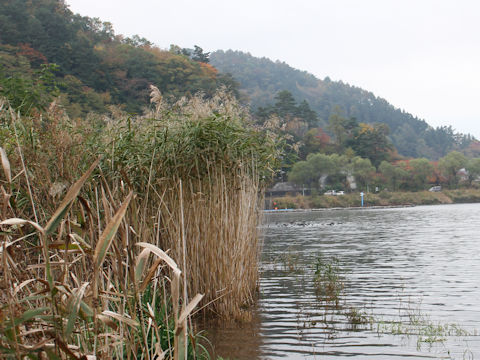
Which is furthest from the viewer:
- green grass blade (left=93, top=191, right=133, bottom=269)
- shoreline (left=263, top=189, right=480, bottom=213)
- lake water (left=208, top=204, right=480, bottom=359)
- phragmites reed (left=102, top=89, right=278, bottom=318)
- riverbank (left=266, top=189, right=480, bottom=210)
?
riverbank (left=266, top=189, right=480, bottom=210)

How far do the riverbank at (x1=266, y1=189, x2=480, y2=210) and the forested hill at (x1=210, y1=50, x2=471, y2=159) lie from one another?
62.3 m

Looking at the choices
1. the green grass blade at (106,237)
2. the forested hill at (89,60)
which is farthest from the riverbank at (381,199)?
the green grass blade at (106,237)

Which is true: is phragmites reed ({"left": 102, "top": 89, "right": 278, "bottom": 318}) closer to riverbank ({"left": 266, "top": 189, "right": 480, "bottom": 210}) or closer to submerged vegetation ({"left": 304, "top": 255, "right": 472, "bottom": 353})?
submerged vegetation ({"left": 304, "top": 255, "right": 472, "bottom": 353})

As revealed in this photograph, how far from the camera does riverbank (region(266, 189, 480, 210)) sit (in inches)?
2926

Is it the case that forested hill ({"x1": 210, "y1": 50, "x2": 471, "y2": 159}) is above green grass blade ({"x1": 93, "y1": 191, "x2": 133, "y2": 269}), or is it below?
above

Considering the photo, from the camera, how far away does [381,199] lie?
79.9m

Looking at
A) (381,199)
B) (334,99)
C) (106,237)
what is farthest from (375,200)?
(334,99)

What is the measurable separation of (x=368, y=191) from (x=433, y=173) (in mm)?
18825

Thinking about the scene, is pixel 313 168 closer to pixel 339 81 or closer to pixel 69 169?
pixel 69 169

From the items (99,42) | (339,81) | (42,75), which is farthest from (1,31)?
(339,81)

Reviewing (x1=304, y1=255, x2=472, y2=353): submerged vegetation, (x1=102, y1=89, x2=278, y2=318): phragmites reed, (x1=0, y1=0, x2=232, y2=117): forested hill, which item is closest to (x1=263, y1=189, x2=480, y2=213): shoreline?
(x1=0, y1=0, x2=232, y2=117): forested hill

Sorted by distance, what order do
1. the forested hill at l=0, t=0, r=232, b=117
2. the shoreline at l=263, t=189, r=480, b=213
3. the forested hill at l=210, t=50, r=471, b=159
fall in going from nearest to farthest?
the forested hill at l=0, t=0, r=232, b=117, the shoreline at l=263, t=189, r=480, b=213, the forested hill at l=210, t=50, r=471, b=159

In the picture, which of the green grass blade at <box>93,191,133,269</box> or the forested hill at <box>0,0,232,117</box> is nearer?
the green grass blade at <box>93,191,133,269</box>

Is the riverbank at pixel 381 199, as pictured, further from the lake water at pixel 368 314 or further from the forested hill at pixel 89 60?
the lake water at pixel 368 314
